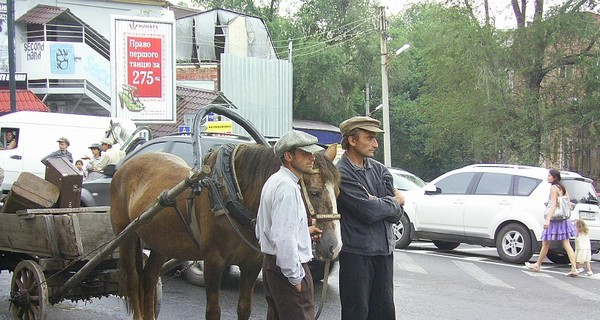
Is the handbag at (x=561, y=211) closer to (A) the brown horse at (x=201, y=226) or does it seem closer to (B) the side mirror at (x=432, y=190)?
(B) the side mirror at (x=432, y=190)

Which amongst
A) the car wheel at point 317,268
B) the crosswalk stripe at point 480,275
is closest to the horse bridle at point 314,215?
the car wheel at point 317,268

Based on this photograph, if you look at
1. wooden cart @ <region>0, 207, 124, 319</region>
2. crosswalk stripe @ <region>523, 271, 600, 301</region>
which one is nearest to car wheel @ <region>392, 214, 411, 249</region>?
crosswalk stripe @ <region>523, 271, 600, 301</region>

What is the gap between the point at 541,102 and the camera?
30.0 meters

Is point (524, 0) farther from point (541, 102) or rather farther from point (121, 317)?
point (121, 317)

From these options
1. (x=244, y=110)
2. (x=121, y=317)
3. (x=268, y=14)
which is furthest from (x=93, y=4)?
(x=121, y=317)

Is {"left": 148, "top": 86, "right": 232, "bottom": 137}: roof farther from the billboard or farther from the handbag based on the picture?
the handbag

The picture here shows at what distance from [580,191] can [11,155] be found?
12679 mm

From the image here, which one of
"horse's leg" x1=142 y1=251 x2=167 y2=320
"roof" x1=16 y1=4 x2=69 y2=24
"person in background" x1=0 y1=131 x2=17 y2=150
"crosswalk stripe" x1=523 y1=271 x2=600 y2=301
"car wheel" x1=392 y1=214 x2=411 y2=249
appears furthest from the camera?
"roof" x1=16 y1=4 x2=69 y2=24

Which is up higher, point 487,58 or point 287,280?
point 487,58

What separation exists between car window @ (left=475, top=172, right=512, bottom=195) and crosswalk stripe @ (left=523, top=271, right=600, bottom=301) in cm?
218

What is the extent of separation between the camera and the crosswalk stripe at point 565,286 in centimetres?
1027

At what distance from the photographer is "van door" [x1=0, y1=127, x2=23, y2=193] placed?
1747cm

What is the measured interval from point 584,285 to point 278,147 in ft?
27.7

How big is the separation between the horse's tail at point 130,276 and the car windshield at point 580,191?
31.2 ft
